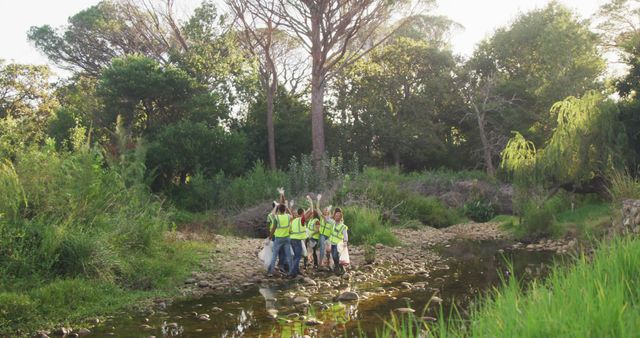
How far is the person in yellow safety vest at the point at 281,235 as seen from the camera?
11164 mm

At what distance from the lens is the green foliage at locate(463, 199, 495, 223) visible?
23.6m

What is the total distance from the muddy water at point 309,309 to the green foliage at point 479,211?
12.0m

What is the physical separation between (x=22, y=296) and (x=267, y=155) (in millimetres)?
24495

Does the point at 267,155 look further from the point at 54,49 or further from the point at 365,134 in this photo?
the point at 54,49

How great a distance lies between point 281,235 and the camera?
11250mm

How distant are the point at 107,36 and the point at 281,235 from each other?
2733 centimetres

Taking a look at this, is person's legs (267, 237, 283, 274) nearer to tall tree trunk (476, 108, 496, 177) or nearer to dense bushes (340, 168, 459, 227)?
dense bushes (340, 168, 459, 227)

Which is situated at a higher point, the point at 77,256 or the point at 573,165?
the point at 573,165

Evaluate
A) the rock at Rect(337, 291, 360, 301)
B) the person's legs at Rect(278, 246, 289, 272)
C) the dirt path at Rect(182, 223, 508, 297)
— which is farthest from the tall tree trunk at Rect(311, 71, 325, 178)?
the rock at Rect(337, 291, 360, 301)

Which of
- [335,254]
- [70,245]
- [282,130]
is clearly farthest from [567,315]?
[282,130]

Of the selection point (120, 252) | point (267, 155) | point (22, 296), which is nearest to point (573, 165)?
point (120, 252)

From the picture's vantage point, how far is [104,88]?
84.4 ft

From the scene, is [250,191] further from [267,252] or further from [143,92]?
[267,252]

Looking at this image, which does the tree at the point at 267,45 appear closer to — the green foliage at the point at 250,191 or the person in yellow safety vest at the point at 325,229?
the green foliage at the point at 250,191
